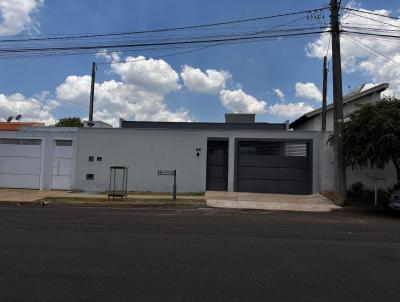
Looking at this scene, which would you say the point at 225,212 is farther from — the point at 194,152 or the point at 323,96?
the point at 323,96

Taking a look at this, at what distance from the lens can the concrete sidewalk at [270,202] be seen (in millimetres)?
17391

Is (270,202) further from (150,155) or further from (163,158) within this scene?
(150,155)

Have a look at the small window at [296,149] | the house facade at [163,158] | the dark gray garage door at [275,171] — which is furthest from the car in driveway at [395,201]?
the small window at [296,149]

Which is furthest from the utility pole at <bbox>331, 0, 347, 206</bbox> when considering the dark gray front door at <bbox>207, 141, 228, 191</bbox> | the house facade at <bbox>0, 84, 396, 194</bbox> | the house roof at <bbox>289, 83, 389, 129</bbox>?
the house roof at <bbox>289, 83, 389, 129</bbox>

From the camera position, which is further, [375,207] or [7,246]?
[375,207]

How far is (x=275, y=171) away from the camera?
22422 mm

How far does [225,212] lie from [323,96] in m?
15.6

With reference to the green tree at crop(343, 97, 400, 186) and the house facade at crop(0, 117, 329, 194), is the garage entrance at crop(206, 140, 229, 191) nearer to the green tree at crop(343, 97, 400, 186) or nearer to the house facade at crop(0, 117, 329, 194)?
the house facade at crop(0, 117, 329, 194)

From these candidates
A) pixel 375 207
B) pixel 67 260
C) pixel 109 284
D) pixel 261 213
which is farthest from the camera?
pixel 375 207

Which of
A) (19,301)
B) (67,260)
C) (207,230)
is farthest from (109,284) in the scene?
(207,230)

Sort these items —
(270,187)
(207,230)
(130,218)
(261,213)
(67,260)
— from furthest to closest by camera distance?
(270,187), (261,213), (130,218), (207,230), (67,260)

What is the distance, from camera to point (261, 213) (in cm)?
1595

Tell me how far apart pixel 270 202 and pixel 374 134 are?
4922mm

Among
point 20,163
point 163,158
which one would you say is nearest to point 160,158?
point 163,158
